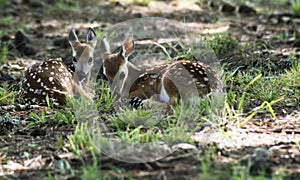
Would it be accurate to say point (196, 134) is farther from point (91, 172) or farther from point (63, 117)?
point (63, 117)

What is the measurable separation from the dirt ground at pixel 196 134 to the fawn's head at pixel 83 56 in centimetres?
81

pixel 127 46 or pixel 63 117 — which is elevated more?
pixel 127 46

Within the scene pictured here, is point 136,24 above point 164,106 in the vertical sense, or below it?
above

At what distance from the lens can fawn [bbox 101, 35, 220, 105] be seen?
576 centimetres

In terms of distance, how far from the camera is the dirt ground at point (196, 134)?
166 inches

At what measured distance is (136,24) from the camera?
380 inches

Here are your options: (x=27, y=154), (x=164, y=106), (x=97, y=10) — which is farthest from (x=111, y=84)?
(x=97, y=10)

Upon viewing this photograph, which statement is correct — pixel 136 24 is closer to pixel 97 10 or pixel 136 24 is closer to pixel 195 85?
pixel 97 10

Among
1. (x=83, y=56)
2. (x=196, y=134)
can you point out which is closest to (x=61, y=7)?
(x=83, y=56)

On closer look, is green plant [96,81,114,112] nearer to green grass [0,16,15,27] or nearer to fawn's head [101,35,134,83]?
fawn's head [101,35,134,83]

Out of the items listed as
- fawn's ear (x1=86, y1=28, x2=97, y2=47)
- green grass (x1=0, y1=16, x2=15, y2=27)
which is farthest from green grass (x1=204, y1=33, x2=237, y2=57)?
green grass (x1=0, y1=16, x2=15, y2=27)

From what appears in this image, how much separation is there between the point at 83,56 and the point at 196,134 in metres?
2.71

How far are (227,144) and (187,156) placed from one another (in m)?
0.44

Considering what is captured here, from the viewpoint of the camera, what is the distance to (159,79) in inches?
240
